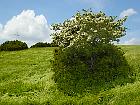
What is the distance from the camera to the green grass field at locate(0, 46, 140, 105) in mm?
28228

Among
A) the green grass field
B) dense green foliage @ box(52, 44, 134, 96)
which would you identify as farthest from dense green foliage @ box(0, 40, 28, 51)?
dense green foliage @ box(52, 44, 134, 96)

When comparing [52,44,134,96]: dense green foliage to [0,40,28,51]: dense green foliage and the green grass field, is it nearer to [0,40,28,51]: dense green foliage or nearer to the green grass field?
the green grass field

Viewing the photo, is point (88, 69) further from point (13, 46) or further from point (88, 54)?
point (13, 46)

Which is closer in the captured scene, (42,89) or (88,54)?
(42,89)

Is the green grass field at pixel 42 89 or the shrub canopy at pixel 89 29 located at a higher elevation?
the shrub canopy at pixel 89 29

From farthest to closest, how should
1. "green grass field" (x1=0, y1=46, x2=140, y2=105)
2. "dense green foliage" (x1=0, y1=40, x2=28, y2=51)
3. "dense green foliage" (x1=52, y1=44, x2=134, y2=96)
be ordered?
"dense green foliage" (x1=0, y1=40, x2=28, y2=51), "dense green foliage" (x1=52, y1=44, x2=134, y2=96), "green grass field" (x1=0, y1=46, x2=140, y2=105)

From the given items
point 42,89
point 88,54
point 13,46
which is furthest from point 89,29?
point 13,46

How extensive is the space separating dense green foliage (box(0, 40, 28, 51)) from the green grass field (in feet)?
41.7

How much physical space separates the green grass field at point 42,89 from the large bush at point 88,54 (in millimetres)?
1196

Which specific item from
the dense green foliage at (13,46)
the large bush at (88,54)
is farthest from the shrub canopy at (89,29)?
the dense green foliage at (13,46)

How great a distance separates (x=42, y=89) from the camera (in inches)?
1283

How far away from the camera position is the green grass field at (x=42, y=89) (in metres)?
28.2

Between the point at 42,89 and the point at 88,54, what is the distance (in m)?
5.51

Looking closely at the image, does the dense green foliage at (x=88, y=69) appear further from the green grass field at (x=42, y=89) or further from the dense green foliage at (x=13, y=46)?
the dense green foliage at (x=13, y=46)
